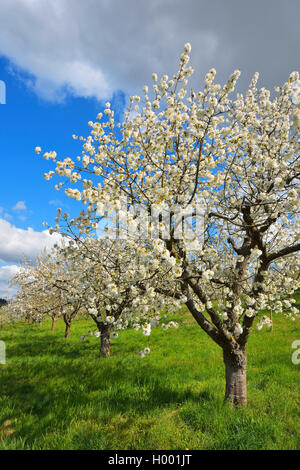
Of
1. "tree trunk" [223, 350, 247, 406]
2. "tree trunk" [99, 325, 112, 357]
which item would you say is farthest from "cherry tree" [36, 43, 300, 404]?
"tree trunk" [99, 325, 112, 357]

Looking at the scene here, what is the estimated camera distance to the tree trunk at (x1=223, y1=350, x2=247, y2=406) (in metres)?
5.39

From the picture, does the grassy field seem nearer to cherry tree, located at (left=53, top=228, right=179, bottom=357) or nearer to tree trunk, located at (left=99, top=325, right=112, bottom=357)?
tree trunk, located at (left=99, top=325, right=112, bottom=357)

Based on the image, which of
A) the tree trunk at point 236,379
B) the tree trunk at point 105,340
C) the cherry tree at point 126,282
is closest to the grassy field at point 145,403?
the tree trunk at point 236,379

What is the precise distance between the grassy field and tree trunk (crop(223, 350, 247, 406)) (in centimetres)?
25

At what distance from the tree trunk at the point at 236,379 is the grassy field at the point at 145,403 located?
0.25 m

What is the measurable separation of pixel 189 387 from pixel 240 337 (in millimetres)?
2191

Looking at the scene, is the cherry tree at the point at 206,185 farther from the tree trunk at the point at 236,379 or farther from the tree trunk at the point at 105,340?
the tree trunk at the point at 105,340

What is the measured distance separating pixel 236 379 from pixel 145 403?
2.17 metres

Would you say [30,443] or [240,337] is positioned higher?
[240,337]

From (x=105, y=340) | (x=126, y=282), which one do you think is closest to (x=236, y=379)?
(x=126, y=282)
